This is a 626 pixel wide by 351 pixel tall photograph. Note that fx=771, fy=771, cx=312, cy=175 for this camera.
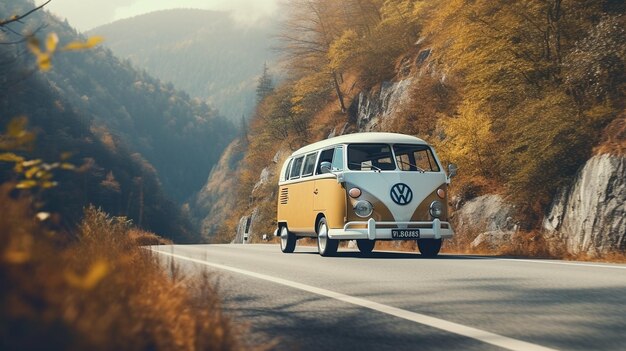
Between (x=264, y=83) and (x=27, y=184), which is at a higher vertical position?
(x=264, y=83)

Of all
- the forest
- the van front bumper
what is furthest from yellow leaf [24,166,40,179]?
the forest

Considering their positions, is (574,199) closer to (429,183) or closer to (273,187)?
(429,183)

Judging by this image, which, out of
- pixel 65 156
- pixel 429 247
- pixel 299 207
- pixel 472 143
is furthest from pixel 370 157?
pixel 65 156

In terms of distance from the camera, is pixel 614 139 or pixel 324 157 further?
pixel 614 139

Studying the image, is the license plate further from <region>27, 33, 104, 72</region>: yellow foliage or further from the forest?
<region>27, 33, 104, 72</region>: yellow foliage

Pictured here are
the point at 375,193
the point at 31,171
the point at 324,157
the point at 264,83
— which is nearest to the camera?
the point at 31,171

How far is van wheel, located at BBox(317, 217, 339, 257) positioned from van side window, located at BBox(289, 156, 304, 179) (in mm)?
2126

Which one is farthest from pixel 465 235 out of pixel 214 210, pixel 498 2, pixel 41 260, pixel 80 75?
pixel 80 75

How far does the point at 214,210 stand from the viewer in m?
172

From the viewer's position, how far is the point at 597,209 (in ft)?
52.0

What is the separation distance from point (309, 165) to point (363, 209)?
2.62 meters

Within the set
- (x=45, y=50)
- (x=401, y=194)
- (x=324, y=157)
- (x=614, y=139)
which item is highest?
(x=614, y=139)

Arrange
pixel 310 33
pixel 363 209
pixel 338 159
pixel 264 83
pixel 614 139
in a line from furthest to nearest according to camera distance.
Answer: pixel 264 83, pixel 310 33, pixel 614 139, pixel 338 159, pixel 363 209

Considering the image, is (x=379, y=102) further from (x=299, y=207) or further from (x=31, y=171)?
(x=31, y=171)
